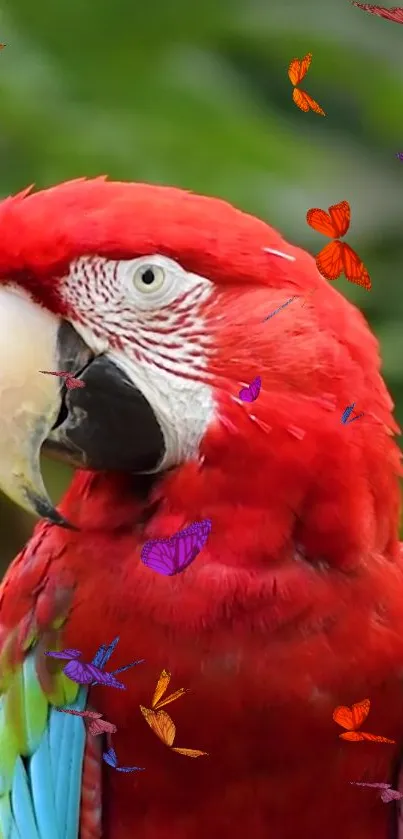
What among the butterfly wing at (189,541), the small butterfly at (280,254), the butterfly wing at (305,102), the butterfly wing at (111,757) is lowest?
the butterfly wing at (111,757)

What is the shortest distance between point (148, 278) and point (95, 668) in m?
0.30

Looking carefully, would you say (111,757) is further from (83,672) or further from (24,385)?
(24,385)

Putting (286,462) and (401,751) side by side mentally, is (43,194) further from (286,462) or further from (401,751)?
(401,751)

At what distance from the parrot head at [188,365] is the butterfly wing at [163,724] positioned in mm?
136

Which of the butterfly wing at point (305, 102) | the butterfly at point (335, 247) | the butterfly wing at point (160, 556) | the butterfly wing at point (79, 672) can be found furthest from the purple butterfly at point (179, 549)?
the butterfly wing at point (305, 102)

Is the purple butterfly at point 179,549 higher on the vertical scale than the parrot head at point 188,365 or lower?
lower

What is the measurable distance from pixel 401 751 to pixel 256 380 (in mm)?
329

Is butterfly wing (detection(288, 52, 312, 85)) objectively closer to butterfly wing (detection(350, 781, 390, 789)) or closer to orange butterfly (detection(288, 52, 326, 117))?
orange butterfly (detection(288, 52, 326, 117))

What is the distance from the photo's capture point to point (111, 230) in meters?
0.62

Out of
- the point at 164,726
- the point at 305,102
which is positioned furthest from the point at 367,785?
A: the point at 305,102

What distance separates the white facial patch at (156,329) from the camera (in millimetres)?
625

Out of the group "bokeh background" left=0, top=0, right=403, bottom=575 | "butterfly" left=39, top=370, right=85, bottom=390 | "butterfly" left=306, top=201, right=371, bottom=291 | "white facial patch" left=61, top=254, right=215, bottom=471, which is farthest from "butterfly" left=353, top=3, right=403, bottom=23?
"butterfly" left=39, top=370, right=85, bottom=390

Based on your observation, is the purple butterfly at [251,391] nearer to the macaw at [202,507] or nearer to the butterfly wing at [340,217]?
the macaw at [202,507]

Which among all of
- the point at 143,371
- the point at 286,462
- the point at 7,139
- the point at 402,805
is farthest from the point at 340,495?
the point at 7,139
